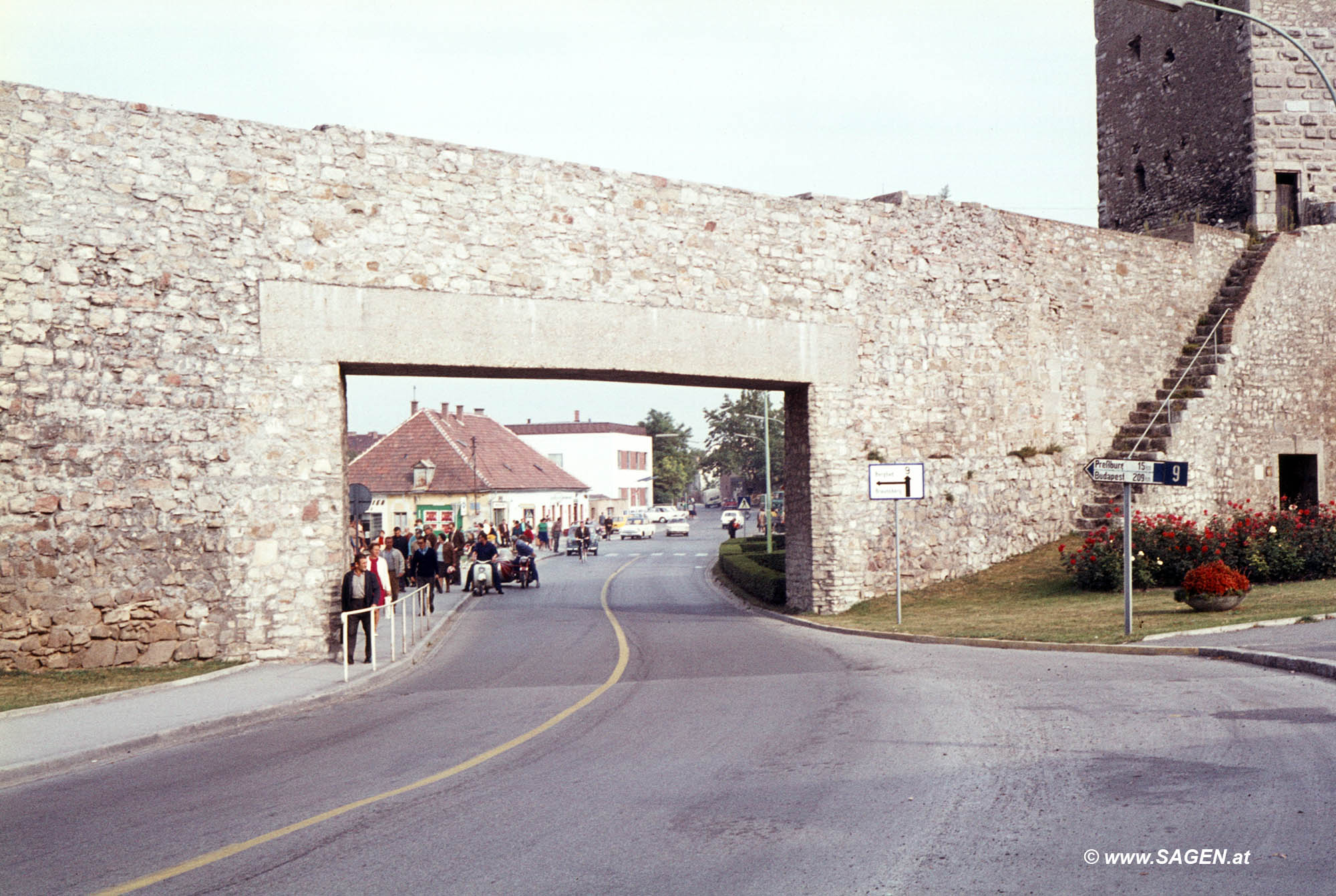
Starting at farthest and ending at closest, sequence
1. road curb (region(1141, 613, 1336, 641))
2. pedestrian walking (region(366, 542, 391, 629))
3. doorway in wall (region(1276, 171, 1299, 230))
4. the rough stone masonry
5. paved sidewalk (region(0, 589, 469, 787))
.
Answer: doorway in wall (region(1276, 171, 1299, 230)), pedestrian walking (region(366, 542, 391, 629)), road curb (region(1141, 613, 1336, 641)), the rough stone masonry, paved sidewalk (region(0, 589, 469, 787))

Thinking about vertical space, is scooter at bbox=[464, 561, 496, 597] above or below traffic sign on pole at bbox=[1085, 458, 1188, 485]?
below

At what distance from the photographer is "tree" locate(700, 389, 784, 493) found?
120250 millimetres

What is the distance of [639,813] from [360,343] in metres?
11.4

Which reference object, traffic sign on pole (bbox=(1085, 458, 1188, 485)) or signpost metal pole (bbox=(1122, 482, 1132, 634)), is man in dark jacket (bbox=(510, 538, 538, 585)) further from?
traffic sign on pole (bbox=(1085, 458, 1188, 485))

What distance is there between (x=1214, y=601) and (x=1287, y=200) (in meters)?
16.7

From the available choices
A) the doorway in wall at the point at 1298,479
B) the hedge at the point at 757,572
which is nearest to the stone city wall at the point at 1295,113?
the doorway in wall at the point at 1298,479

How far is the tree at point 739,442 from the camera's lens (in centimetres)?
12025

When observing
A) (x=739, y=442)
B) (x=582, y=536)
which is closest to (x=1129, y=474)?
(x=582, y=536)

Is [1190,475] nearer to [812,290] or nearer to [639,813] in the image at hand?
[812,290]

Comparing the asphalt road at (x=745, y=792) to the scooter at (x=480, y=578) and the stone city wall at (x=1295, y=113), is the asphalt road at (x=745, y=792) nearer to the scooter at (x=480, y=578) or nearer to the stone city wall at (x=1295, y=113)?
the stone city wall at (x=1295, y=113)

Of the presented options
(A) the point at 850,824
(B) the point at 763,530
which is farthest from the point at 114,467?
(B) the point at 763,530

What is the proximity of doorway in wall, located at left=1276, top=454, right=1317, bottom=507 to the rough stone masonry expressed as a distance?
7.35 m

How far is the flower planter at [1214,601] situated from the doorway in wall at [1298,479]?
477 inches
